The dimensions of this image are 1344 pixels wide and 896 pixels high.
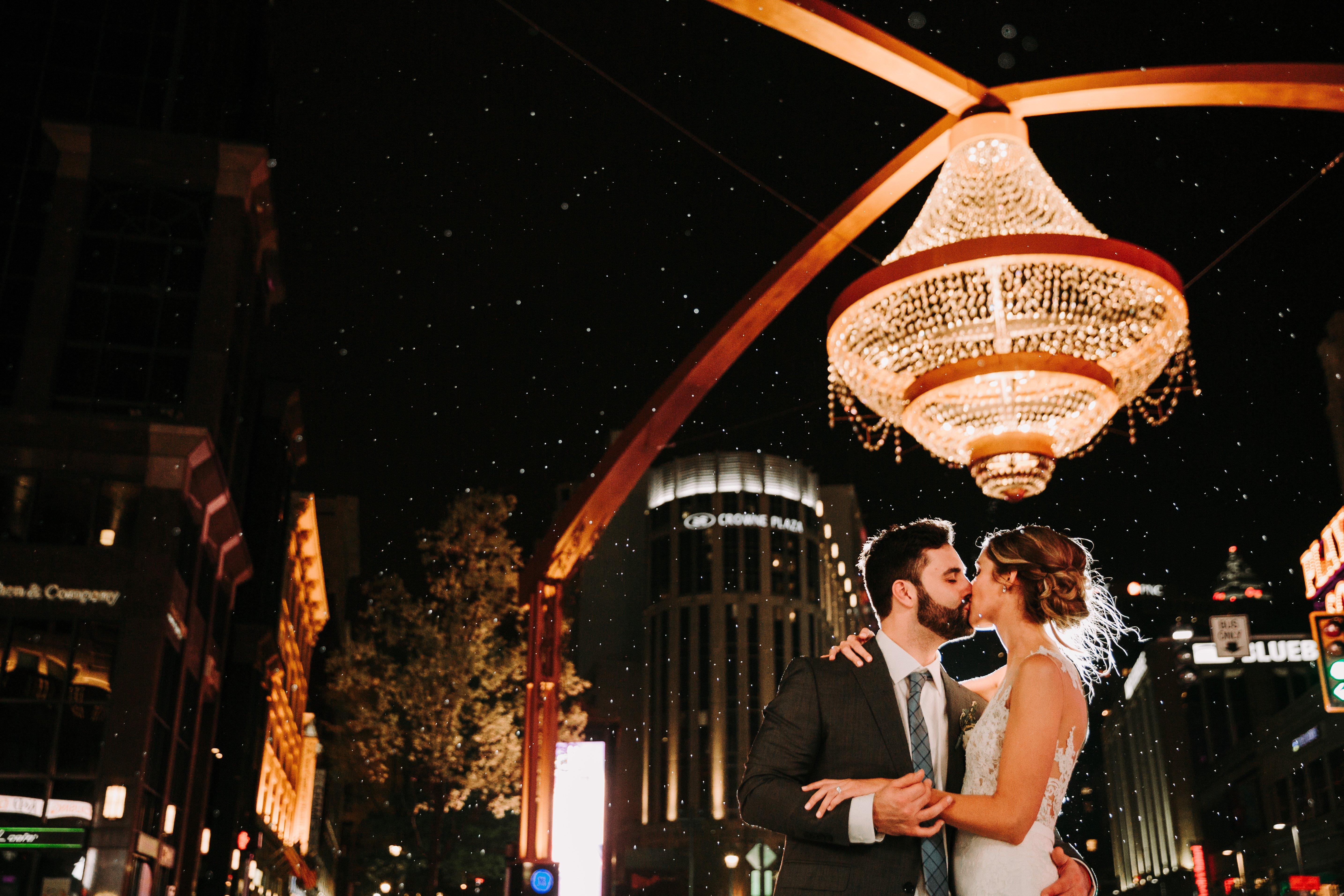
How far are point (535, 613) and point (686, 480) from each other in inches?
3256

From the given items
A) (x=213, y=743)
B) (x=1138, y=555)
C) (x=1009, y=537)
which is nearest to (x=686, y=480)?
(x=1138, y=555)

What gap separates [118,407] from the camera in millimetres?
25734

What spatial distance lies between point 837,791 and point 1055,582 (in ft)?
3.47

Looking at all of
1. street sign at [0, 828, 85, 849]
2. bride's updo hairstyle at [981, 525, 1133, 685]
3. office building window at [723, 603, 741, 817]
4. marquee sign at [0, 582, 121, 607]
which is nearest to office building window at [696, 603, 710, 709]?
office building window at [723, 603, 741, 817]

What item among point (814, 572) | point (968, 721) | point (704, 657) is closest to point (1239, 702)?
point (814, 572)

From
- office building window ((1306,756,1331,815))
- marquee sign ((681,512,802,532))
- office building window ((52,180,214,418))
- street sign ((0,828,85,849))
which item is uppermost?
marquee sign ((681,512,802,532))

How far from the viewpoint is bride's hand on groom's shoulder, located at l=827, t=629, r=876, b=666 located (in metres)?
3.53

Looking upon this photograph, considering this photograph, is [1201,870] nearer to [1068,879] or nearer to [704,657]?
[704,657]

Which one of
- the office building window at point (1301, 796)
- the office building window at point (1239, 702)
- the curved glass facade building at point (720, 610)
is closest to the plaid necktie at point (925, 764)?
the office building window at point (1301, 796)

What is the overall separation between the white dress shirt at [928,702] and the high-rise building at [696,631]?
263ft

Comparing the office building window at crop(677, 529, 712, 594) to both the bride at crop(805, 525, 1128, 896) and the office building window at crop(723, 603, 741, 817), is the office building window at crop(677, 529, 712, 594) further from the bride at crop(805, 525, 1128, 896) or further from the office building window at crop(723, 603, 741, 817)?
the bride at crop(805, 525, 1128, 896)

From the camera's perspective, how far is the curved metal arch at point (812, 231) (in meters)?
10.5

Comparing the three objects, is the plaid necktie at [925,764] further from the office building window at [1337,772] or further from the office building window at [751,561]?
the office building window at [751,561]

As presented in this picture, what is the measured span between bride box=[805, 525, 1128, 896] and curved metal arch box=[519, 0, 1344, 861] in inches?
284
